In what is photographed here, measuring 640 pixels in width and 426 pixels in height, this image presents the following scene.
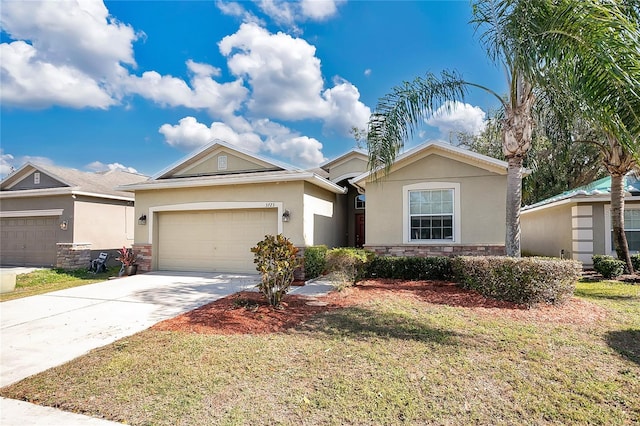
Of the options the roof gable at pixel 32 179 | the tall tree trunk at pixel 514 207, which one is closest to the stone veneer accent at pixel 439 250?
the tall tree trunk at pixel 514 207

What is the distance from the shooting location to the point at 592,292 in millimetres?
9164

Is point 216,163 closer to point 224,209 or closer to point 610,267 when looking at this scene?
point 224,209

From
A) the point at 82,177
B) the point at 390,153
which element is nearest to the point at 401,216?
the point at 390,153

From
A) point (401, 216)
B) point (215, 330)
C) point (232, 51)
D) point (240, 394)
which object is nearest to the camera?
point (240, 394)

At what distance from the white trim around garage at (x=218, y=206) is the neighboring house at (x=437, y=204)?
10.8 ft

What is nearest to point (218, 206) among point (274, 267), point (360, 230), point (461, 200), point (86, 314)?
point (86, 314)

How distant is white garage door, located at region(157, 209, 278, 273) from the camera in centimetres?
1266

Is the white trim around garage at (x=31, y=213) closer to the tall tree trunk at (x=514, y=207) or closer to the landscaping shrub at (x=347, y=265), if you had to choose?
the landscaping shrub at (x=347, y=265)

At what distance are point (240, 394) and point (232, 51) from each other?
505 inches

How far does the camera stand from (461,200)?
1164cm

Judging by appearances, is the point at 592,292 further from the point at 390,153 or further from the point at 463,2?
the point at 463,2

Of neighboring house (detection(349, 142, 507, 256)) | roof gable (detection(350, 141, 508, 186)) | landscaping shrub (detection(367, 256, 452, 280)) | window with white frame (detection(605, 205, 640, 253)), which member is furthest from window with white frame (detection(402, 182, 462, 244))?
window with white frame (detection(605, 205, 640, 253))

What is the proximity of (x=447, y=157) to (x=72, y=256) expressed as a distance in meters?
16.1

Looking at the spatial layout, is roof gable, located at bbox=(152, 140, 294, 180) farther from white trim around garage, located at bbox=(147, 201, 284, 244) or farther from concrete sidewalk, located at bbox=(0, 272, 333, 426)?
concrete sidewalk, located at bbox=(0, 272, 333, 426)
